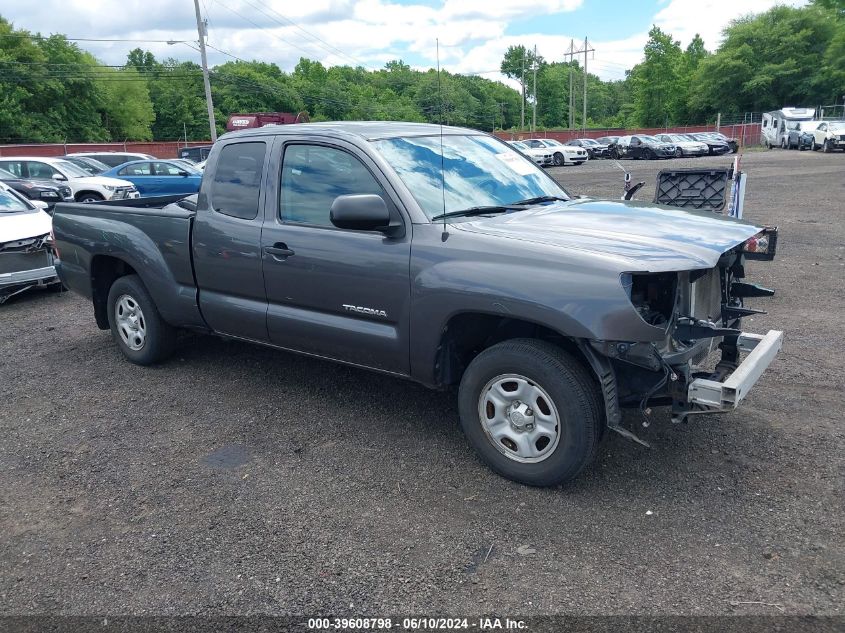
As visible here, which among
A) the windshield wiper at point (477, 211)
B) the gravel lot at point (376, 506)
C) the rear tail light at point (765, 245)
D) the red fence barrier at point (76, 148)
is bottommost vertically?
the gravel lot at point (376, 506)

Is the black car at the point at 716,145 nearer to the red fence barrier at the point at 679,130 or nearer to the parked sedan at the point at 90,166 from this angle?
the red fence barrier at the point at 679,130

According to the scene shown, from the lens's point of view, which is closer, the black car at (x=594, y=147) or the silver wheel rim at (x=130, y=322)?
the silver wheel rim at (x=130, y=322)

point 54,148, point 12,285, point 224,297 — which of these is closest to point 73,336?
point 12,285

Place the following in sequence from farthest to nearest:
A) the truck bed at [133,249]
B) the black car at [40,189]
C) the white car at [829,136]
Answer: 1. the white car at [829,136]
2. the black car at [40,189]
3. the truck bed at [133,249]

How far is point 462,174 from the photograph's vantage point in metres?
4.51

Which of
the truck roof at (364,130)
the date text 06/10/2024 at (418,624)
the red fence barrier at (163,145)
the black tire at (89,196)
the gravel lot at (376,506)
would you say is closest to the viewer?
the date text 06/10/2024 at (418,624)

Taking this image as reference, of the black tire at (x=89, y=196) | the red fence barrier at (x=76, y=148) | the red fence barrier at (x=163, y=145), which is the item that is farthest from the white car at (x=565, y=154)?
the black tire at (x=89, y=196)

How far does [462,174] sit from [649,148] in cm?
4021

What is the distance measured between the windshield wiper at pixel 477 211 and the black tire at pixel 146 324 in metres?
2.82

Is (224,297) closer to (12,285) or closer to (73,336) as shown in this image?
(73,336)

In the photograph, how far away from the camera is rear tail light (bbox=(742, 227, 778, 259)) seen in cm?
434

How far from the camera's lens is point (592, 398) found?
3.54 metres

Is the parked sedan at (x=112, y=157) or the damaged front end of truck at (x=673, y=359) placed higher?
the parked sedan at (x=112, y=157)

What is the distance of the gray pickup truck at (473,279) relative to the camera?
351 centimetres
